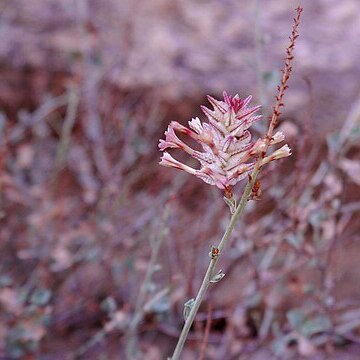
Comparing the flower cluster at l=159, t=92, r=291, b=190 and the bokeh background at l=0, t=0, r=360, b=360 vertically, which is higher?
the bokeh background at l=0, t=0, r=360, b=360

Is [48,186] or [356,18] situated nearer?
[48,186]

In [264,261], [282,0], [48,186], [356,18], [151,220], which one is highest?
[282,0]

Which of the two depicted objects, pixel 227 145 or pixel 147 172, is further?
pixel 147 172

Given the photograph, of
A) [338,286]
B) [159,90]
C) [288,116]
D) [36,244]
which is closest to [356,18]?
[288,116]

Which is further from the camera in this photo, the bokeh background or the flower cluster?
the bokeh background

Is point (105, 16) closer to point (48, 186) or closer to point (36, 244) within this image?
point (48, 186)
